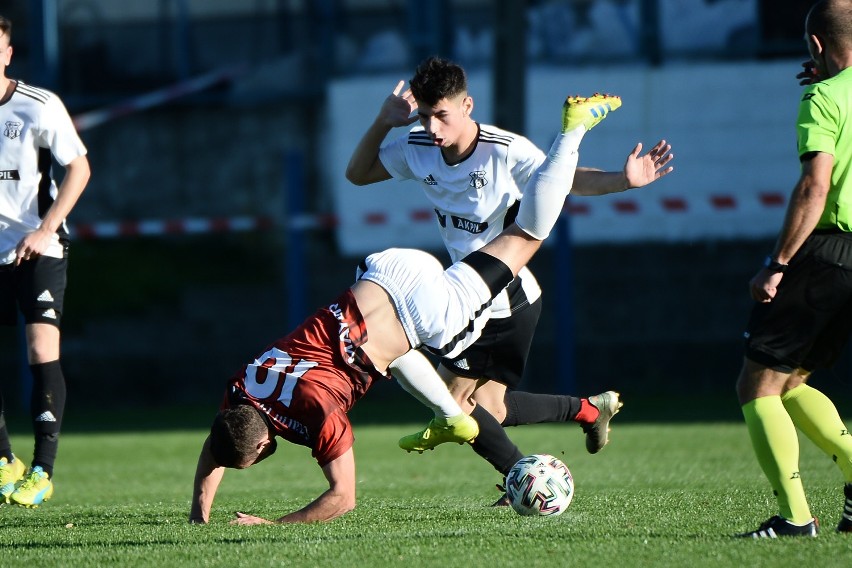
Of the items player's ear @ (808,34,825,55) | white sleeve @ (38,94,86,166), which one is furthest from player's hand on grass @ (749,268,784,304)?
white sleeve @ (38,94,86,166)

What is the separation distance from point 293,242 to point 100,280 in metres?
3.80

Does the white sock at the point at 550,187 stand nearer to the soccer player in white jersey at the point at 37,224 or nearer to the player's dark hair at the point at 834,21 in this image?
the player's dark hair at the point at 834,21

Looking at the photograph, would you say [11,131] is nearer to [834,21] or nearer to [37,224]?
[37,224]

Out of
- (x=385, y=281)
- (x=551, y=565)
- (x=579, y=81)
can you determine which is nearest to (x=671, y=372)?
(x=579, y=81)

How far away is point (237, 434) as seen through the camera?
220 inches

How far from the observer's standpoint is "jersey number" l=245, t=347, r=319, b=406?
5.70m

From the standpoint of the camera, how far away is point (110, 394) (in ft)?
54.2

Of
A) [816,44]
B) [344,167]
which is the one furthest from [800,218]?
[344,167]

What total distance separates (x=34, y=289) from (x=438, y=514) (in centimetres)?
241

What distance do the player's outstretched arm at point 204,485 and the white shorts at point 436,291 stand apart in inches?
39.6

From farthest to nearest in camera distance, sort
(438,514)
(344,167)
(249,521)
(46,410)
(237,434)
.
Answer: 1. (344,167)
2. (46,410)
3. (438,514)
4. (249,521)
5. (237,434)

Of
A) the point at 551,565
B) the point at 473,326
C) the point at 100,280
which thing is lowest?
the point at 100,280

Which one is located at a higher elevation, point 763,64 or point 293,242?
point 763,64

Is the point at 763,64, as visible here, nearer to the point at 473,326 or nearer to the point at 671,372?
the point at 671,372
